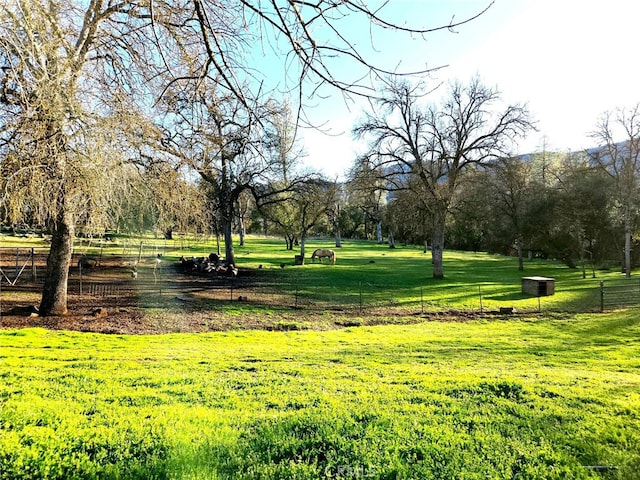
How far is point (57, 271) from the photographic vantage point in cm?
1284

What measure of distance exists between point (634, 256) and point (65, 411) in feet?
137

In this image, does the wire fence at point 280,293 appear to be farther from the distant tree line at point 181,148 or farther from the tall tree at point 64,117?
the tall tree at point 64,117

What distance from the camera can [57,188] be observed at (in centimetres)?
802

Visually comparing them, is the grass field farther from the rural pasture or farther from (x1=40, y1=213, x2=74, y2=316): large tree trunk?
the rural pasture

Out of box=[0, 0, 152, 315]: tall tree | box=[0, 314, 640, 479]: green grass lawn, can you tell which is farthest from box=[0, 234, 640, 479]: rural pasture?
box=[0, 0, 152, 315]: tall tree

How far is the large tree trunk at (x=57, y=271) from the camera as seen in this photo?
12497 mm

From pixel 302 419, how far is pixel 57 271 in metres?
11.5

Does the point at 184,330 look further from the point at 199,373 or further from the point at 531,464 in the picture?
the point at 531,464

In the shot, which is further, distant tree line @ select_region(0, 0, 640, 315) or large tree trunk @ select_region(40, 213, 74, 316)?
large tree trunk @ select_region(40, 213, 74, 316)

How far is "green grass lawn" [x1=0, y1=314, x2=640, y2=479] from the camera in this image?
3.24 m

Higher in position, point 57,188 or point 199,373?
point 57,188

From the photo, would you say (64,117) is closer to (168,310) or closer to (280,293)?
(168,310)

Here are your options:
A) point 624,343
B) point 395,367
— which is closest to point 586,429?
point 395,367

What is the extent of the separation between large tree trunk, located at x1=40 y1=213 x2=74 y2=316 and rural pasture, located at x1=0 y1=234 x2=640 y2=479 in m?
2.08
